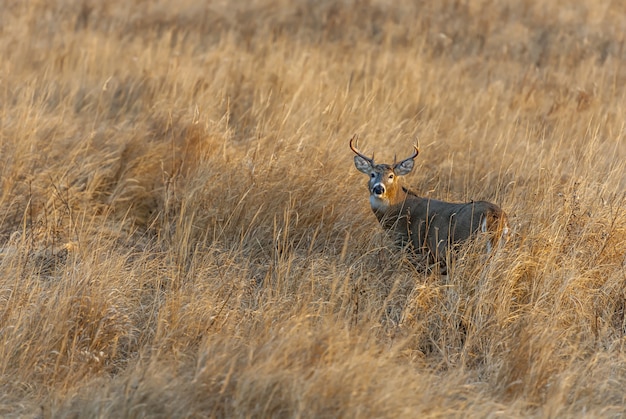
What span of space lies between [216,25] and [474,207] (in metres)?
7.65

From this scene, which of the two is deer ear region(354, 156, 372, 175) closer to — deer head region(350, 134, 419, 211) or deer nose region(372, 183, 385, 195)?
deer head region(350, 134, 419, 211)

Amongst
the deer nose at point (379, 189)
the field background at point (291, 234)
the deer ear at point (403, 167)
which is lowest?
the field background at point (291, 234)

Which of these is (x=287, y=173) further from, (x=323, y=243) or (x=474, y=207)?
(x=474, y=207)

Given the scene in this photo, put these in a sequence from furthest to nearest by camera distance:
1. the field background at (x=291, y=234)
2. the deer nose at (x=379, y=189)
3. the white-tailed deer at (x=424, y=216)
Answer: the deer nose at (x=379, y=189) < the white-tailed deer at (x=424, y=216) < the field background at (x=291, y=234)

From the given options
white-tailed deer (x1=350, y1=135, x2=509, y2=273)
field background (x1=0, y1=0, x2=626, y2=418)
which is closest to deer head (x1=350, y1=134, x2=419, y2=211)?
white-tailed deer (x1=350, y1=135, x2=509, y2=273)

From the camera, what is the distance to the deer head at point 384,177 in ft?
19.1

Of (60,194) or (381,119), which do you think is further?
(381,119)

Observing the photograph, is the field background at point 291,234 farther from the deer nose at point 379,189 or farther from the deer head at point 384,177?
the deer nose at point 379,189

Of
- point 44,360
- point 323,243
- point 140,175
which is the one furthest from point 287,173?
point 44,360

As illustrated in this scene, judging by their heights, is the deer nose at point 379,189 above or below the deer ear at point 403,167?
below

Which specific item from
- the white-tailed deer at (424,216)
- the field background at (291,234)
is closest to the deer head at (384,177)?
the white-tailed deer at (424,216)

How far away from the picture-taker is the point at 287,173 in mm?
6215

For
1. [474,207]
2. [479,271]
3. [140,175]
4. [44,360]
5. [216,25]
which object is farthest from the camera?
[216,25]

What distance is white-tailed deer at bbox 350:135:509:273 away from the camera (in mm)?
5156
